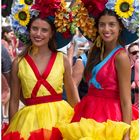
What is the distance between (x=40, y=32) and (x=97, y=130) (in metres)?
1.14

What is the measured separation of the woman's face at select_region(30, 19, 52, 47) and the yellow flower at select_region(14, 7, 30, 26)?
0.08 metres

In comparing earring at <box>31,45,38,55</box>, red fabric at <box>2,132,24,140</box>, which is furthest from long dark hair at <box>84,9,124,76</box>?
red fabric at <box>2,132,24,140</box>

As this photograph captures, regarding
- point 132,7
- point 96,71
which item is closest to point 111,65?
point 96,71

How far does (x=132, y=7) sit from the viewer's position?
5.57m

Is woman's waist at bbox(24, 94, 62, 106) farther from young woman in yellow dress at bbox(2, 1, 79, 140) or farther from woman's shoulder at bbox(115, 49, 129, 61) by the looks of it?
woman's shoulder at bbox(115, 49, 129, 61)

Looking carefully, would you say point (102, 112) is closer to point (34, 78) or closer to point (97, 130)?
point (97, 130)

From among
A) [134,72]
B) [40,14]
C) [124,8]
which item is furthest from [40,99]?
[134,72]

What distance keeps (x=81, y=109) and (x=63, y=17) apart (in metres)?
0.90

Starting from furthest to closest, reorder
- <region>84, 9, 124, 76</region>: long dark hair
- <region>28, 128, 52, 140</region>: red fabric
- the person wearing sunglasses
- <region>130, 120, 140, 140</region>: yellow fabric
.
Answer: the person wearing sunglasses → <region>84, 9, 124, 76</region>: long dark hair → <region>28, 128, 52, 140</region>: red fabric → <region>130, 120, 140, 140</region>: yellow fabric

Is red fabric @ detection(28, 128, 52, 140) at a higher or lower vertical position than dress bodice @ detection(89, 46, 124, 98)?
lower

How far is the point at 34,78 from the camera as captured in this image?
5.80 meters

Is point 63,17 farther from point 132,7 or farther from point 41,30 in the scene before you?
point 132,7

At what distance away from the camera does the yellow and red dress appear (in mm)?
5711

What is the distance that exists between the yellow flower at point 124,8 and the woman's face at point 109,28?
0.23ft
